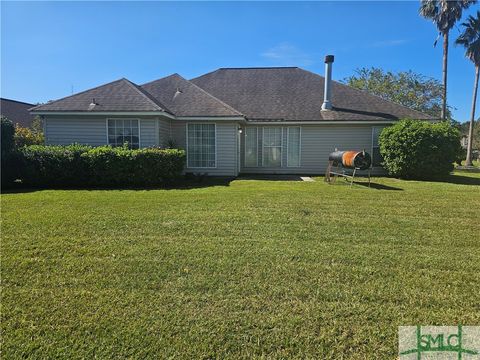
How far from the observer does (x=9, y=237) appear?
516cm

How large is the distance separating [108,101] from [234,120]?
5059 millimetres

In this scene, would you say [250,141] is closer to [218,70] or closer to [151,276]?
[218,70]

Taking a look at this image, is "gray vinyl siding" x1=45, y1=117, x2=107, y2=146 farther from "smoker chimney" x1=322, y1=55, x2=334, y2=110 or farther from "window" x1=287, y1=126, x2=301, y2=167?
"smoker chimney" x1=322, y1=55, x2=334, y2=110

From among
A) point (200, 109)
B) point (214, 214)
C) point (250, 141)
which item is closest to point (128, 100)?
point (200, 109)

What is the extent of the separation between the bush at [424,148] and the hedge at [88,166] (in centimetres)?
935

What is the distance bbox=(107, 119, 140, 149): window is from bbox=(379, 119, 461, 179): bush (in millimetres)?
10435

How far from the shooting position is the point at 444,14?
2508 centimetres

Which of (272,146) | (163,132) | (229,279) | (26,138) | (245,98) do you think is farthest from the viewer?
(26,138)

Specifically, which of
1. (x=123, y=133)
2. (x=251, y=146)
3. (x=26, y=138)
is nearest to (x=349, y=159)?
(x=251, y=146)

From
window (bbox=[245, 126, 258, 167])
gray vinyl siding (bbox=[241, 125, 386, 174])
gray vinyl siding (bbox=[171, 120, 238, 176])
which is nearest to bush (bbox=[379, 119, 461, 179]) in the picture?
gray vinyl siding (bbox=[241, 125, 386, 174])

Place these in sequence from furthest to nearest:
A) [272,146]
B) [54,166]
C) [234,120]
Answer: [272,146]
[234,120]
[54,166]

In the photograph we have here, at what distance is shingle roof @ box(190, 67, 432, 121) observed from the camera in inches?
597

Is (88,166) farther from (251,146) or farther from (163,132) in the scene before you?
(251,146)

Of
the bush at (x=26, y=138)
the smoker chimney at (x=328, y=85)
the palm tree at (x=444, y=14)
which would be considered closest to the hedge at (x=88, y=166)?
the bush at (x=26, y=138)
